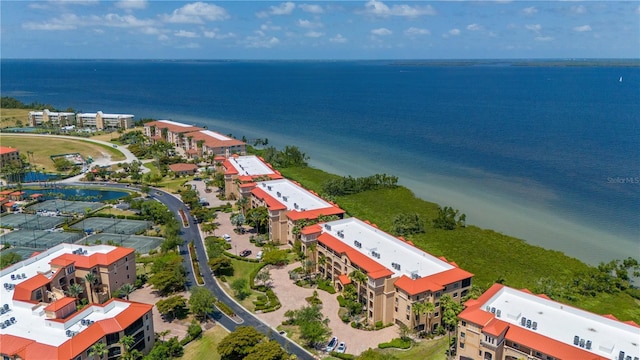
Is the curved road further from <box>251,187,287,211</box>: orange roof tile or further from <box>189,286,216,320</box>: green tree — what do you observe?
<box>251,187,287,211</box>: orange roof tile

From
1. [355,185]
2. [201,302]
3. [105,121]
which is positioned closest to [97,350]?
[201,302]

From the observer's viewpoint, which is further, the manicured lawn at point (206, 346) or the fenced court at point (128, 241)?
the fenced court at point (128, 241)

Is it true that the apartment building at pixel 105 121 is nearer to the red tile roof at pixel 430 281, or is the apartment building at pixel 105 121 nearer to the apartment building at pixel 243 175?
the apartment building at pixel 243 175

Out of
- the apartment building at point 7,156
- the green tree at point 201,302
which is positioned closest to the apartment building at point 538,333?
the green tree at point 201,302

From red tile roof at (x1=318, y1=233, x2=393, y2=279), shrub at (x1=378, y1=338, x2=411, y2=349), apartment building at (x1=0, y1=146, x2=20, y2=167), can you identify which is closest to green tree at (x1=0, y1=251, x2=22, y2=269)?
red tile roof at (x1=318, y1=233, x2=393, y2=279)

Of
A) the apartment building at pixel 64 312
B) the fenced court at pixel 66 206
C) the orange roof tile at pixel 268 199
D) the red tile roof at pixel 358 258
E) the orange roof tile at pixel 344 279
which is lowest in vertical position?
the orange roof tile at pixel 344 279

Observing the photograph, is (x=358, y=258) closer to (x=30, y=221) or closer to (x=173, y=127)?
(x=30, y=221)

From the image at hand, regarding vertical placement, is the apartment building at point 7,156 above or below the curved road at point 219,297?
above

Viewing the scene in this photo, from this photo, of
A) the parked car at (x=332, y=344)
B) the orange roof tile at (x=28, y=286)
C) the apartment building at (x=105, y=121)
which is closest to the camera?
the orange roof tile at (x=28, y=286)
